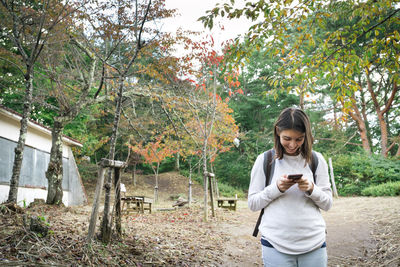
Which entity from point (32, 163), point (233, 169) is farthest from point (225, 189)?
point (32, 163)

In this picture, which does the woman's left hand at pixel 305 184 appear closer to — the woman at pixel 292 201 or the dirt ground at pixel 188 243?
the woman at pixel 292 201

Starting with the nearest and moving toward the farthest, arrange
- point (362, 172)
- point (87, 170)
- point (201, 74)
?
1. point (201, 74)
2. point (362, 172)
3. point (87, 170)

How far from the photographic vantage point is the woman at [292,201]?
1.75m

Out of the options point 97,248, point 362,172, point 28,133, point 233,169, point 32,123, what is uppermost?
point 32,123

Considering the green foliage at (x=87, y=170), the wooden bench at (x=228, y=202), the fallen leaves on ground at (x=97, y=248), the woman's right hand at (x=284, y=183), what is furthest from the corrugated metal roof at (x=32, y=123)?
the woman's right hand at (x=284, y=183)

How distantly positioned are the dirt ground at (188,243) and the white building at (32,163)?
4.45 metres

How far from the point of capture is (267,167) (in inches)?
79.3

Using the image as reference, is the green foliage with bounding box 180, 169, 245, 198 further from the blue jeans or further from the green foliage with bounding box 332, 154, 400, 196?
the blue jeans

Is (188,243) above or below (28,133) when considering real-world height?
below

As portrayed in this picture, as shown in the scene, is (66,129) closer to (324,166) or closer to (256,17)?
(256,17)

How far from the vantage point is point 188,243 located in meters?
5.91

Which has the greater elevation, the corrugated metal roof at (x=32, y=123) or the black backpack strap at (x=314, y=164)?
the corrugated metal roof at (x=32, y=123)

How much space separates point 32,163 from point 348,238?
1121cm

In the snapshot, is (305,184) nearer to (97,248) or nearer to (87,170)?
(97,248)
